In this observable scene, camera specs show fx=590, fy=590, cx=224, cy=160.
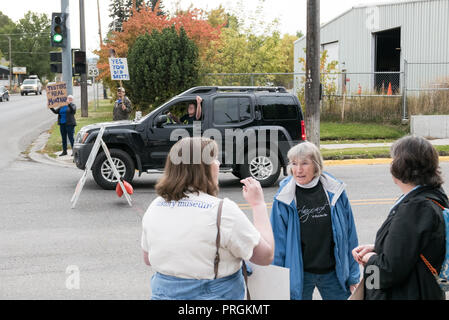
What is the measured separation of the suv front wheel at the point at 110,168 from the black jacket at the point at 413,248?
9115 millimetres

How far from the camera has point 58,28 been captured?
61.4ft

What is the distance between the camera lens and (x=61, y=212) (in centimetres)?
959

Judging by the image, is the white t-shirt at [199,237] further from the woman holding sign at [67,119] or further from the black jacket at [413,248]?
the woman holding sign at [67,119]

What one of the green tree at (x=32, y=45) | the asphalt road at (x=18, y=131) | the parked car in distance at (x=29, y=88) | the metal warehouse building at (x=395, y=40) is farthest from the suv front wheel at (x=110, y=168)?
the green tree at (x=32, y=45)

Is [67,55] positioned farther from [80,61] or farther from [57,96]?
[57,96]

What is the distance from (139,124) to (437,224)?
9530mm

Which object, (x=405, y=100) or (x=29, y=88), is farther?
(x=29, y=88)

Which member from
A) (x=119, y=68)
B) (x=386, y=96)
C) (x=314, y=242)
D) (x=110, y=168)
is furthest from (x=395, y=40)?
(x=314, y=242)

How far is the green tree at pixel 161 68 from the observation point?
79.2ft

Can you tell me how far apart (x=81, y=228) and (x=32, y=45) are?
121 metres

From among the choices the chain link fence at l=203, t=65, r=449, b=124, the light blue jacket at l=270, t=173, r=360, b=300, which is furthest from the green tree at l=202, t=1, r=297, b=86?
the light blue jacket at l=270, t=173, r=360, b=300

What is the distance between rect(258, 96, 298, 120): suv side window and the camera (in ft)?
39.6

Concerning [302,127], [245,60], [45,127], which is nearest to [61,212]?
[302,127]
